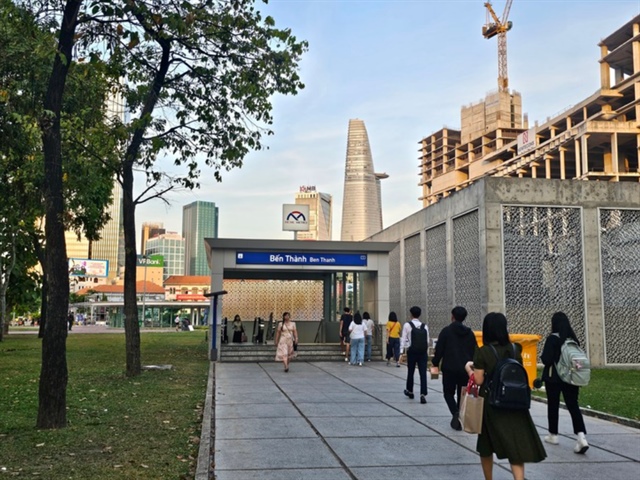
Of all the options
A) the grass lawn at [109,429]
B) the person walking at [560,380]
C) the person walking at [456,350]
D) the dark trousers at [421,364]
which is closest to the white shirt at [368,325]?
the grass lawn at [109,429]

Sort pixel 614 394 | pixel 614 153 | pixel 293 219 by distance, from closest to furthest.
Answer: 1. pixel 614 394
2. pixel 293 219
3. pixel 614 153

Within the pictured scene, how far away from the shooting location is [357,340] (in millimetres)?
19234

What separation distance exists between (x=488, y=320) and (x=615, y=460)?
2.77 meters

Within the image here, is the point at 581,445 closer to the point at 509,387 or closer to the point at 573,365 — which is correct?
the point at 573,365

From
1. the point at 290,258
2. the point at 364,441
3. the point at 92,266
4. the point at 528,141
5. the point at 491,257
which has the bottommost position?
the point at 364,441

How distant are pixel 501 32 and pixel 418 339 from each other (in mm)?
149529

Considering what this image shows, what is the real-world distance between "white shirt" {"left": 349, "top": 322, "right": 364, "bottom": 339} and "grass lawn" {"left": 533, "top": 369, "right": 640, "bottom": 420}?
20.8ft

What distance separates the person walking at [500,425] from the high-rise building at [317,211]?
8872 cm

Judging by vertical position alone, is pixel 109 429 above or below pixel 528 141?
below

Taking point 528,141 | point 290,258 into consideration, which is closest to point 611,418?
point 290,258

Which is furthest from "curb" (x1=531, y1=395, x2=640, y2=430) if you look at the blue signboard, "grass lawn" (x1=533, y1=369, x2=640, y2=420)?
the blue signboard

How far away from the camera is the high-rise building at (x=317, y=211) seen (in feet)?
405

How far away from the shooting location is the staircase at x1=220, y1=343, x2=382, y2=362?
20797mm

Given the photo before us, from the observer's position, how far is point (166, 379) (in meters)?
14.5
